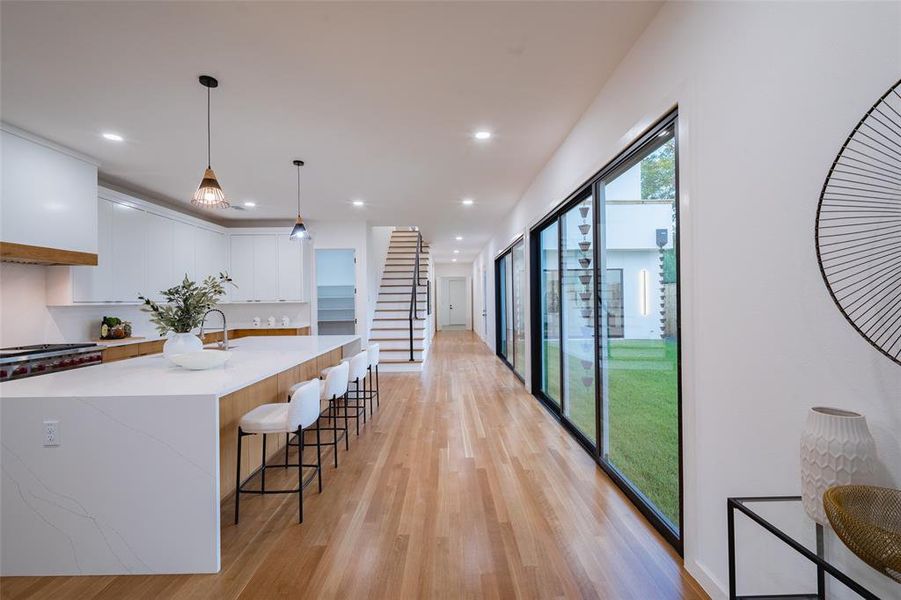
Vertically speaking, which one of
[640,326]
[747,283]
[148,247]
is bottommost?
[640,326]

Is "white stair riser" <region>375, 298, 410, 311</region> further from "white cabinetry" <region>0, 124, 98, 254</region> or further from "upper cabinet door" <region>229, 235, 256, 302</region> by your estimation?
"white cabinetry" <region>0, 124, 98, 254</region>

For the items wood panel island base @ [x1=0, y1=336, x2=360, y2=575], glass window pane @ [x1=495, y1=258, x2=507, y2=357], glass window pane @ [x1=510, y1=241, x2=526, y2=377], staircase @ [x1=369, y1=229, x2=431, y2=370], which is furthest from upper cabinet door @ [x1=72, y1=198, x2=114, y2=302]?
glass window pane @ [x1=495, y1=258, x2=507, y2=357]

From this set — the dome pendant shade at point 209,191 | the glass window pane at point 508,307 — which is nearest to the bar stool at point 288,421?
the dome pendant shade at point 209,191

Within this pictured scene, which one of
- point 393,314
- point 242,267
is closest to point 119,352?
point 242,267

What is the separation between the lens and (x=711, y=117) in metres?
1.66

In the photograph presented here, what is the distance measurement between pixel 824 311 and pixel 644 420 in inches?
75.5

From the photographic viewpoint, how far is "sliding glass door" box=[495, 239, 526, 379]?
20.6ft

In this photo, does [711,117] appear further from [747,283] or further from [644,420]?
[644,420]

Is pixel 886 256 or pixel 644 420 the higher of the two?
pixel 886 256

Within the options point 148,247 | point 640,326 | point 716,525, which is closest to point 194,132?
point 148,247

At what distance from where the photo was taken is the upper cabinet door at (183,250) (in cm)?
557

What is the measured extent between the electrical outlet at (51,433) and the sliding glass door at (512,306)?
4.93 m

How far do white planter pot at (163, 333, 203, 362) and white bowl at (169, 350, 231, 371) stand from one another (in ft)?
0.11

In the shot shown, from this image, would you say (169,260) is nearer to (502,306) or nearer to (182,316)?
(182,316)
